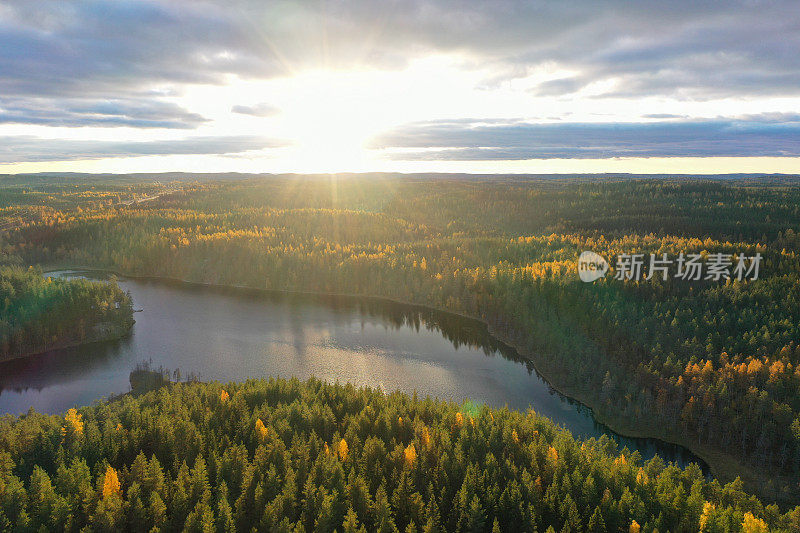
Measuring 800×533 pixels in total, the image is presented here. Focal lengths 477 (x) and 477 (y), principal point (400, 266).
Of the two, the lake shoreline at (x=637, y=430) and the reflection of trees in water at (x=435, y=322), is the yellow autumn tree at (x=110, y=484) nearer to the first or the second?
the lake shoreline at (x=637, y=430)

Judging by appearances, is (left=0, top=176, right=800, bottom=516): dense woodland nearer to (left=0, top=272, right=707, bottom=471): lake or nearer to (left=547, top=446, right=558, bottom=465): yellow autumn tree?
(left=0, top=272, right=707, bottom=471): lake

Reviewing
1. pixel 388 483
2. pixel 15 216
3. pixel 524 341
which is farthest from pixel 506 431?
pixel 15 216

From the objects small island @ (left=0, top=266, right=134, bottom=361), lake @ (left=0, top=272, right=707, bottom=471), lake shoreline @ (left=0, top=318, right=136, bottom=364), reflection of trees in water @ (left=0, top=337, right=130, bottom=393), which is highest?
small island @ (left=0, top=266, right=134, bottom=361)

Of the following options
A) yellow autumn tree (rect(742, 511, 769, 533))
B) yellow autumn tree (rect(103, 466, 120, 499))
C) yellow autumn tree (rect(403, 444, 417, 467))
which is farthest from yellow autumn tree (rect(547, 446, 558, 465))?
yellow autumn tree (rect(103, 466, 120, 499))

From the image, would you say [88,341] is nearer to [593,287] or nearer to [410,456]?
[410,456]

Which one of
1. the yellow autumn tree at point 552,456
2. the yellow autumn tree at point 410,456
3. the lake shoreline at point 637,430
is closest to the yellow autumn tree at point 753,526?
the yellow autumn tree at point 552,456

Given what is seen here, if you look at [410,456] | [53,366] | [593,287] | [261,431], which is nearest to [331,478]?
[410,456]
